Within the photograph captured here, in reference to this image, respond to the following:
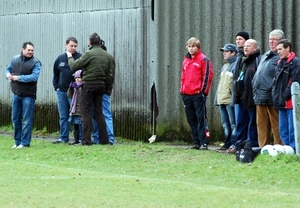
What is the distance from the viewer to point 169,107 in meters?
19.9

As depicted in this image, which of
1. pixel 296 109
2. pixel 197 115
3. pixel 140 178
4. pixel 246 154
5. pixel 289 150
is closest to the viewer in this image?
pixel 140 178

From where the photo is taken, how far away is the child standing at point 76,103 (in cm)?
1908

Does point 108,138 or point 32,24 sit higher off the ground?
point 32,24

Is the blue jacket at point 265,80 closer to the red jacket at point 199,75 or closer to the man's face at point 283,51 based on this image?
the man's face at point 283,51

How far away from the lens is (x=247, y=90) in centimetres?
1642

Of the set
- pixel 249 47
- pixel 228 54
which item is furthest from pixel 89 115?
pixel 249 47

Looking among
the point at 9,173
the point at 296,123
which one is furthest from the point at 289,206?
the point at 9,173

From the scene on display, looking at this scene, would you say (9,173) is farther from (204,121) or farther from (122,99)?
→ (122,99)

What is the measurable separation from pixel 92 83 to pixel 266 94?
4.14 meters

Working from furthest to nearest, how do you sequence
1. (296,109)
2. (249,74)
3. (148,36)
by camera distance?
1. (148,36)
2. (249,74)
3. (296,109)

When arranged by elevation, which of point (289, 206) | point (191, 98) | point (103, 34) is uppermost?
point (103, 34)

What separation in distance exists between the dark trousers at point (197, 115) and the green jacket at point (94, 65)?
1.87 metres

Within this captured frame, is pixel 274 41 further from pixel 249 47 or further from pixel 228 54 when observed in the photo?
pixel 228 54

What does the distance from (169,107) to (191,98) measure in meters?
2.43
